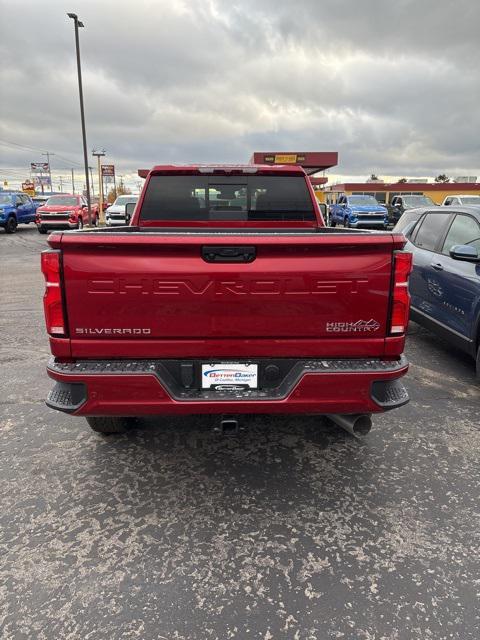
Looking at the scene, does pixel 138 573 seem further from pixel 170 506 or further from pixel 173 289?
pixel 173 289

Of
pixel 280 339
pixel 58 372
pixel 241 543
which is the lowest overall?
pixel 241 543

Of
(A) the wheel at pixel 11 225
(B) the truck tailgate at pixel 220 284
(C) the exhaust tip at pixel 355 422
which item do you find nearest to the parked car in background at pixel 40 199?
(A) the wheel at pixel 11 225

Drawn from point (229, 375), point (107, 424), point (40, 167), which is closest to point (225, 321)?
point (229, 375)

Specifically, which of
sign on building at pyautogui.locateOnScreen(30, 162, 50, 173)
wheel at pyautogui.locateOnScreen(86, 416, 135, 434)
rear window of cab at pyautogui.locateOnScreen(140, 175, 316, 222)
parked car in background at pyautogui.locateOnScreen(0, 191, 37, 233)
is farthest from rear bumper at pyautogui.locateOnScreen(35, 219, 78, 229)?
sign on building at pyautogui.locateOnScreen(30, 162, 50, 173)

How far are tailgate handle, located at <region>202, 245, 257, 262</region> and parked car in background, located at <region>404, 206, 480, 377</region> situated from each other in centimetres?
295

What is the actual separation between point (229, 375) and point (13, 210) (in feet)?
81.6

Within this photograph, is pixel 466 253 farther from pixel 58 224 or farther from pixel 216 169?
pixel 58 224

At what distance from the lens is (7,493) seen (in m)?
2.93

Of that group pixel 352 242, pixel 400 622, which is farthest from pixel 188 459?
pixel 352 242

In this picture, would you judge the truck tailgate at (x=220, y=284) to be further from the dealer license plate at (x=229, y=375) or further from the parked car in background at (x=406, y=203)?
the parked car in background at (x=406, y=203)

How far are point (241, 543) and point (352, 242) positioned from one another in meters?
1.73

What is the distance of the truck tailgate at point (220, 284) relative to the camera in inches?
96.3

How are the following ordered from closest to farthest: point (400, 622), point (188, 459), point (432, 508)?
point (400, 622), point (432, 508), point (188, 459)

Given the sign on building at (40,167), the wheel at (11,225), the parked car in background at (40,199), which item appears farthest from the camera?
the sign on building at (40,167)
